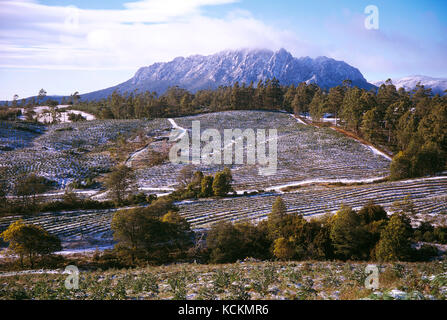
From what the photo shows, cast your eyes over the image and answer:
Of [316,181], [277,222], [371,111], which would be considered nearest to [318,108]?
[371,111]

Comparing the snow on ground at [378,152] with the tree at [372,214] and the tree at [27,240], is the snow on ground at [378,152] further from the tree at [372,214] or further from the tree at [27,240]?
the tree at [27,240]

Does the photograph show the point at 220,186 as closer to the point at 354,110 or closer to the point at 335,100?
the point at 354,110

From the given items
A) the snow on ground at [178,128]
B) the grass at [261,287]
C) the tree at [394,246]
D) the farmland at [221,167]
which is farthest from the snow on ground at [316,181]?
the snow on ground at [178,128]

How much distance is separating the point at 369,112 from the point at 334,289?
159 feet

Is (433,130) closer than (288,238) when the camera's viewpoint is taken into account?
No

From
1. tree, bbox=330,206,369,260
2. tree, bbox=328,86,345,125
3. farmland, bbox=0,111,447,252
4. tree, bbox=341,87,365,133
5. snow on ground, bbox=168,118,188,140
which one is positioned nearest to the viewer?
tree, bbox=330,206,369,260

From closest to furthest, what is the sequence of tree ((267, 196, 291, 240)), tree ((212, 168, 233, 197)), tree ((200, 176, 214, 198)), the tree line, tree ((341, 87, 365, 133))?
tree ((267, 196, 291, 240)) → tree ((212, 168, 233, 197)) → tree ((200, 176, 214, 198)) → the tree line → tree ((341, 87, 365, 133))

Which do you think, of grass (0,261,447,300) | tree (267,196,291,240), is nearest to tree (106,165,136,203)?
tree (267,196,291,240)

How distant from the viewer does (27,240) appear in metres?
16.3

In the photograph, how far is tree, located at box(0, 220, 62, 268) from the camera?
16.0 metres

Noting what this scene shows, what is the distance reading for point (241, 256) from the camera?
56.5 feet

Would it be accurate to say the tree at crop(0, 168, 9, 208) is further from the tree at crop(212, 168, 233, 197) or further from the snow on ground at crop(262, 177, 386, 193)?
the snow on ground at crop(262, 177, 386, 193)
